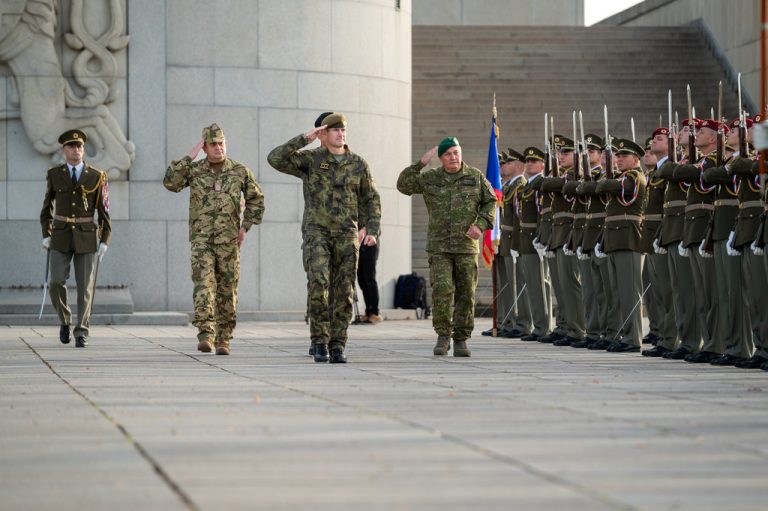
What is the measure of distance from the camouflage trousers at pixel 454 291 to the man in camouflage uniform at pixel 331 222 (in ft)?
2.82

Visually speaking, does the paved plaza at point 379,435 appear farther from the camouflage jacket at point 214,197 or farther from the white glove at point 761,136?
the white glove at point 761,136

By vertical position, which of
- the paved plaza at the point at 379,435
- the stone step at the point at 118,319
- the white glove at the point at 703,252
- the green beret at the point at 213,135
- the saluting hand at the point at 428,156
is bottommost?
the paved plaza at the point at 379,435

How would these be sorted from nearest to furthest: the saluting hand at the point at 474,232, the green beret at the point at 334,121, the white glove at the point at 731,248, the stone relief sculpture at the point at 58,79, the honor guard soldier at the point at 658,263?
the white glove at the point at 731,248 < the green beret at the point at 334,121 < the saluting hand at the point at 474,232 < the honor guard soldier at the point at 658,263 < the stone relief sculpture at the point at 58,79

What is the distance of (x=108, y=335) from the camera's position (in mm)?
17953

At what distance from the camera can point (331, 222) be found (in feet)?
43.4

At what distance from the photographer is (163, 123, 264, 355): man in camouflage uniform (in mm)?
13945

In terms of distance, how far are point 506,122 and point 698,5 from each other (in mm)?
7931

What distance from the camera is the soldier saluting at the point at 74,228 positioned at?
50.5ft

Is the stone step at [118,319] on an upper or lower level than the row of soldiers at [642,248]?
lower

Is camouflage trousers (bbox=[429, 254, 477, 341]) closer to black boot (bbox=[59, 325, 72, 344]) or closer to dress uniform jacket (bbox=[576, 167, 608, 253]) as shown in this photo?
dress uniform jacket (bbox=[576, 167, 608, 253])

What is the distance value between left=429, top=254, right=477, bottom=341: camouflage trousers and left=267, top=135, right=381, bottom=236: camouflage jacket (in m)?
0.85

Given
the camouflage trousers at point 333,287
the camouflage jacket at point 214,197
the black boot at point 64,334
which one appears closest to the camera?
the camouflage trousers at point 333,287

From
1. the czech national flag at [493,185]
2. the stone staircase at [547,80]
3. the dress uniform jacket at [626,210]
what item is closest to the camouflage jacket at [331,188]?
the dress uniform jacket at [626,210]

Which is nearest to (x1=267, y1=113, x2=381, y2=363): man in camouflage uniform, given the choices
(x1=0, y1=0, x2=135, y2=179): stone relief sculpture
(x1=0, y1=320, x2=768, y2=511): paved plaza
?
(x1=0, y1=320, x2=768, y2=511): paved plaza
